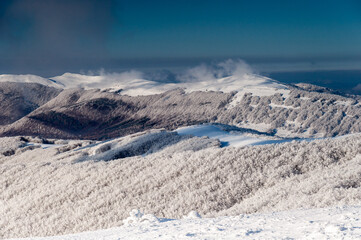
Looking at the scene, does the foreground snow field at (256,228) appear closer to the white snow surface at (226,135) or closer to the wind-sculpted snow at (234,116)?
the white snow surface at (226,135)

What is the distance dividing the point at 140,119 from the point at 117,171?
168 metres

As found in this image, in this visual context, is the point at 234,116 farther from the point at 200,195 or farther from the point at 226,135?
the point at 200,195

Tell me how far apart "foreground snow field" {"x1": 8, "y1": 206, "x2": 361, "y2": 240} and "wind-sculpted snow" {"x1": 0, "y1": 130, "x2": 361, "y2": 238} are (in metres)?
1.89

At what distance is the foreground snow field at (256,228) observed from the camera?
5094 millimetres

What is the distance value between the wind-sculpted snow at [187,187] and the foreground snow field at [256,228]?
6.20 feet

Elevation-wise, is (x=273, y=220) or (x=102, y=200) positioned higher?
(x=273, y=220)

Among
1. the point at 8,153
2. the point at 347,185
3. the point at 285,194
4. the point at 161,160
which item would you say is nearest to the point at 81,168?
the point at 161,160

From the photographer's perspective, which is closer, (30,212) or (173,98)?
(30,212)

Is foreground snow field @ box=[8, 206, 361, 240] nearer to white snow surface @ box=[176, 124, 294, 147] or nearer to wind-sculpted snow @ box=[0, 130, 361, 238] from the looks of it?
wind-sculpted snow @ box=[0, 130, 361, 238]

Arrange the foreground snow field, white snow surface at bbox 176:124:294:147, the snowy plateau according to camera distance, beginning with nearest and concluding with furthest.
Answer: the foreground snow field
the snowy plateau
white snow surface at bbox 176:124:294:147

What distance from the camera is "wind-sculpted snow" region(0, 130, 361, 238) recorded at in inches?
387

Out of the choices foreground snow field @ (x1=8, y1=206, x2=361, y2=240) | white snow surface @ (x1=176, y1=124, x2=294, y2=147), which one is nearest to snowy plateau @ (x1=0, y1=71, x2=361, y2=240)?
foreground snow field @ (x1=8, y1=206, x2=361, y2=240)

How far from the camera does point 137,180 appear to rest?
13555 millimetres

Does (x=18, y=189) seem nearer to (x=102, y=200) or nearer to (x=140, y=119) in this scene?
(x=102, y=200)
